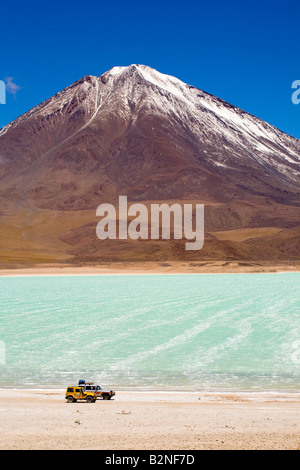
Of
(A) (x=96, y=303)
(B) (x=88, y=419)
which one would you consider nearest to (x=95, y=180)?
(A) (x=96, y=303)

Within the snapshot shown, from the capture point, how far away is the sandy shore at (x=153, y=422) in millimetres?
7723

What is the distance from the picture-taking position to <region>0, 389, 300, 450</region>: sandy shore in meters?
7.72

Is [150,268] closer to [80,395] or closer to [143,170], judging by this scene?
[80,395]

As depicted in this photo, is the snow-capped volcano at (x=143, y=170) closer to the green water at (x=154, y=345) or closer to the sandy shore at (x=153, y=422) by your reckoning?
the green water at (x=154, y=345)

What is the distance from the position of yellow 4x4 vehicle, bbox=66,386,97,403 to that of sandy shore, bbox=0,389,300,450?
16cm

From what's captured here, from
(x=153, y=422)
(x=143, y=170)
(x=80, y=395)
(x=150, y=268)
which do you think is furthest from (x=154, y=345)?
(x=143, y=170)

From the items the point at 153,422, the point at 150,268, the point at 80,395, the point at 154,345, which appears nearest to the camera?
the point at 153,422

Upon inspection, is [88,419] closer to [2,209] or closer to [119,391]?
[119,391]

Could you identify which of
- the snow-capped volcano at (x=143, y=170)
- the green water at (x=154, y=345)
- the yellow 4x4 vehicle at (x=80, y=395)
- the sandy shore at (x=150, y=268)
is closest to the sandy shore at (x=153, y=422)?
the yellow 4x4 vehicle at (x=80, y=395)

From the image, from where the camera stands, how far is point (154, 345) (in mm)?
18375

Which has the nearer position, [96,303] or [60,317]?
[60,317]

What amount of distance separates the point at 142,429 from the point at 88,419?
4.00ft

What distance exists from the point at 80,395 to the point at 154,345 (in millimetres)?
Answer: 7366

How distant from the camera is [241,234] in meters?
123
